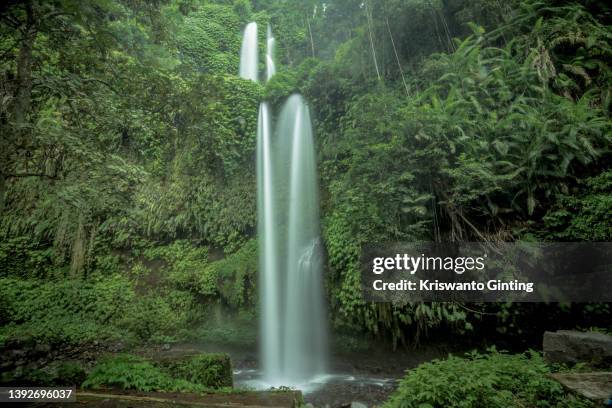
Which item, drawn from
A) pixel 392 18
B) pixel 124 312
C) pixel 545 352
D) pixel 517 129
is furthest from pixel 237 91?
pixel 545 352

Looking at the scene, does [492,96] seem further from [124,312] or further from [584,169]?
[124,312]

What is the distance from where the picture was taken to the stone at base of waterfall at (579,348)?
4.93 meters

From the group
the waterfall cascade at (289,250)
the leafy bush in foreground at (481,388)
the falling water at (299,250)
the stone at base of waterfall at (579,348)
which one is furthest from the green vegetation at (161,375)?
the stone at base of waterfall at (579,348)

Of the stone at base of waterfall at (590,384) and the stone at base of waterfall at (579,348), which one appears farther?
the stone at base of waterfall at (579,348)

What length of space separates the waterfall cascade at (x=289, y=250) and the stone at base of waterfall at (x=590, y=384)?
5.19m

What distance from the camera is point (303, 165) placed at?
1101 centimetres

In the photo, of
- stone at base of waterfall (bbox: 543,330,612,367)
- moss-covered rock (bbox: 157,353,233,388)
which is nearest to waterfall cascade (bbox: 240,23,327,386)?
moss-covered rock (bbox: 157,353,233,388)

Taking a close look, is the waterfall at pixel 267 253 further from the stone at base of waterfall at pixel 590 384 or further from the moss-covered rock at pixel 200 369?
the stone at base of waterfall at pixel 590 384

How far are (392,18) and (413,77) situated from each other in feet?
6.54

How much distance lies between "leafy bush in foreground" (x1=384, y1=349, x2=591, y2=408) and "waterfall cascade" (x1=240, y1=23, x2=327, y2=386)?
437 cm

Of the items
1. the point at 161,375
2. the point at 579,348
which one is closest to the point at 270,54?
the point at 161,375

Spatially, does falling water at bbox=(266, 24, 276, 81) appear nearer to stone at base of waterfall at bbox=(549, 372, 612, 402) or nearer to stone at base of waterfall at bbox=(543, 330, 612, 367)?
stone at base of waterfall at bbox=(543, 330, 612, 367)

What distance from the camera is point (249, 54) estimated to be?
21.1 meters

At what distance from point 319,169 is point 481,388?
7.77 metres
